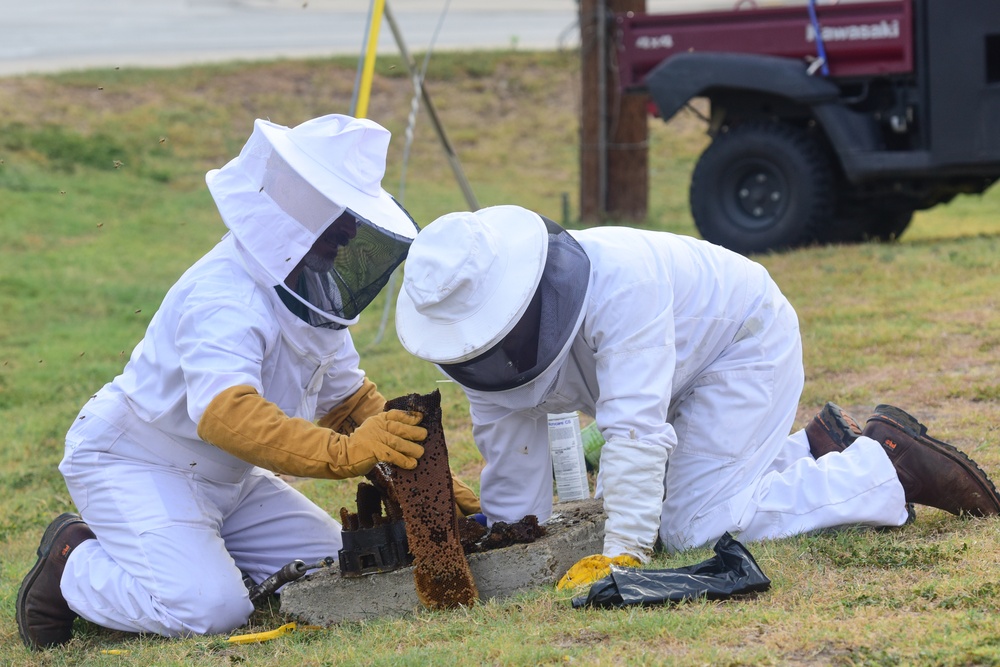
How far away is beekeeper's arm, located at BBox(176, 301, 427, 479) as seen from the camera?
385cm

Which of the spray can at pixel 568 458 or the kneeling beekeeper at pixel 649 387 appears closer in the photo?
the kneeling beekeeper at pixel 649 387

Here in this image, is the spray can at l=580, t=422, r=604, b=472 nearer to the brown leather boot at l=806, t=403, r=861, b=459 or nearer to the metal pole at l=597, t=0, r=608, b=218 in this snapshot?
the brown leather boot at l=806, t=403, r=861, b=459

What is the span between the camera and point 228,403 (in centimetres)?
384

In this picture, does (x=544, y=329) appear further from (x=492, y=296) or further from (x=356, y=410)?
(x=356, y=410)

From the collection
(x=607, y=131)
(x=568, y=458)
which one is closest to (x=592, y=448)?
(x=568, y=458)

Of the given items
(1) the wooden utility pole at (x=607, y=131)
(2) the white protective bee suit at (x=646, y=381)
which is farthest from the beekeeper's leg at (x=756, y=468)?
(1) the wooden utility pole at (x=607, y=131)

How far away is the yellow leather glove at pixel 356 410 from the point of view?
482 centimetres

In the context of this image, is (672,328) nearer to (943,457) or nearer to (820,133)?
(943,457)

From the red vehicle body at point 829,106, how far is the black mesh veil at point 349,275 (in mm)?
6424

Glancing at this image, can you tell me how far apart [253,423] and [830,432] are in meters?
2.26

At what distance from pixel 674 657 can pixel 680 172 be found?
50.8 feet

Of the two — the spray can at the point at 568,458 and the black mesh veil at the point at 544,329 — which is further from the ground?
the black mesh veil at the point at 544,329

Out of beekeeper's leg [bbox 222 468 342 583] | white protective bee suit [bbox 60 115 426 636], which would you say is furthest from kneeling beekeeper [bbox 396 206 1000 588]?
beekeeper's leg [bbox 222 468 342 583]

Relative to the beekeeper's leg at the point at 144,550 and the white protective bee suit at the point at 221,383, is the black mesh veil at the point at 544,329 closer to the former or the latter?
the white protective bee suit at the point at 221,383
